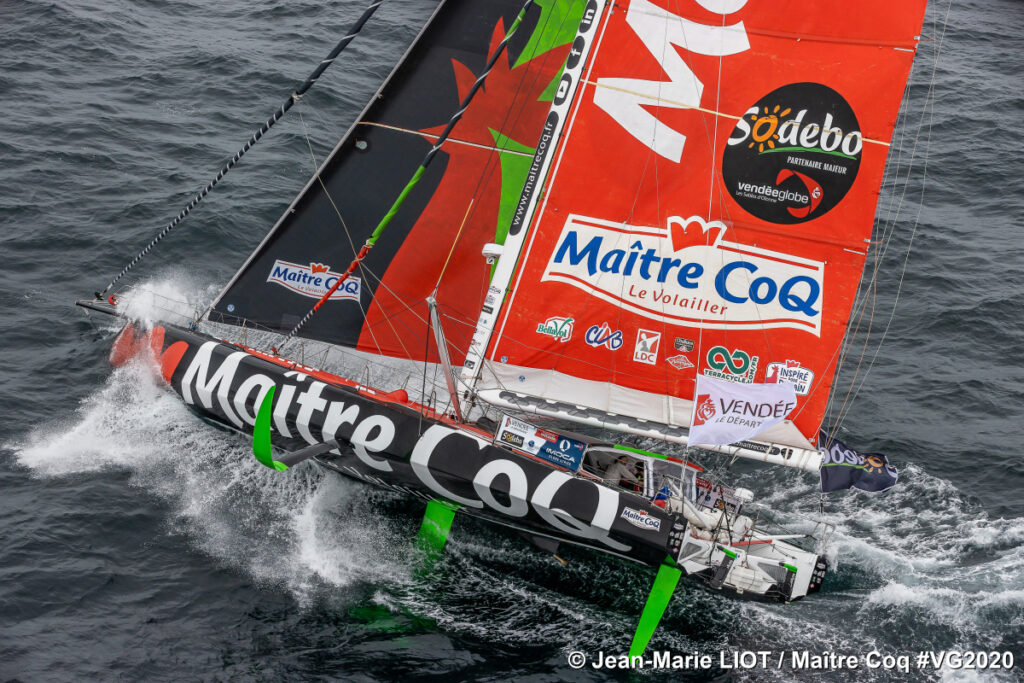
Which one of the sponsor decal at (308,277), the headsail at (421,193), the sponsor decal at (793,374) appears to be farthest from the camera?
the sponsor decal at (308,277)

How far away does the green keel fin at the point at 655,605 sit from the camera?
1345 cm

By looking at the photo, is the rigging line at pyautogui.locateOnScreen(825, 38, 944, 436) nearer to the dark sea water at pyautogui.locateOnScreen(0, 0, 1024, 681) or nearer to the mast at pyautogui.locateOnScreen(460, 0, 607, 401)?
the dark sea water at pyautogui.locateOnScreen(0, 0, 1024, 681)

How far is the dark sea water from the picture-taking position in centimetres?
1368

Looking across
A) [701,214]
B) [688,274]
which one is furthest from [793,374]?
[701,214]

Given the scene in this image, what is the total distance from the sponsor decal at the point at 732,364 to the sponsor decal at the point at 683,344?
30 centimetres

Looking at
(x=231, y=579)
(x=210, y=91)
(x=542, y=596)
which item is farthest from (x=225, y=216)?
(x=542, y=596)

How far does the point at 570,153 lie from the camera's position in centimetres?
1443

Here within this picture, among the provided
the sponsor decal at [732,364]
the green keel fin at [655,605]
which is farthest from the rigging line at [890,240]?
the green keel fin at [655,605]

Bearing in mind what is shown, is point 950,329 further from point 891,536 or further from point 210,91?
point 210,91

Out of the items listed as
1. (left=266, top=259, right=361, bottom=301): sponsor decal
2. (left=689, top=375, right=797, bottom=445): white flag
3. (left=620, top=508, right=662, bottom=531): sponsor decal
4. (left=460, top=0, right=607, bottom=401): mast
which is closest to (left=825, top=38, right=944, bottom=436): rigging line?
(left=689, top=375, right=797, bottom=445): white flag

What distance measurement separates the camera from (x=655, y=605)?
13719mm

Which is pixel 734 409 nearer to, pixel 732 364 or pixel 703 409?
pixel 703 409

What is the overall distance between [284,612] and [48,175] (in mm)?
13640

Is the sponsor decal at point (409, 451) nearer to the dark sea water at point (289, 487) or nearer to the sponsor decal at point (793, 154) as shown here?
the dark sea water at point (289, 487)
